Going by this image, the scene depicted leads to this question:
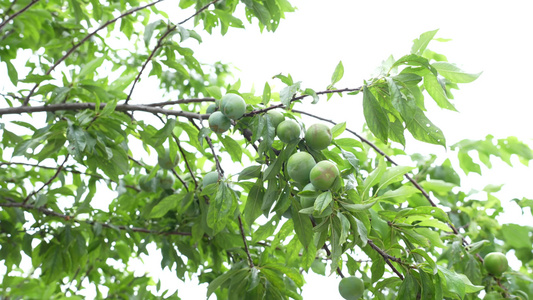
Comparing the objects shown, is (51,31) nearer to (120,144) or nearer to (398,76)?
(120,144)

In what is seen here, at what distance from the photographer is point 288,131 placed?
120cm

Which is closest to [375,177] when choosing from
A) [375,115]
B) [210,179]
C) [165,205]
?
[375,115]

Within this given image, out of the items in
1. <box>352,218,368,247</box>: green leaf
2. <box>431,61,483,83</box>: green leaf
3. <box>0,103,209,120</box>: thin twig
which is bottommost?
<box>352,218,368,247</box>: green leaf

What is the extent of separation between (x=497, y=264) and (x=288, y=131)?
3.63 feet

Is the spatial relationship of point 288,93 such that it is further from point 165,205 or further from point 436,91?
point 165,205

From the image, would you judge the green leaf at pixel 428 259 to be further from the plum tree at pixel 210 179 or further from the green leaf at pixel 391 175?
the plum tree at pixel 210 179

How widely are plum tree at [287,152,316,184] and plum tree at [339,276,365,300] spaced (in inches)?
15.6

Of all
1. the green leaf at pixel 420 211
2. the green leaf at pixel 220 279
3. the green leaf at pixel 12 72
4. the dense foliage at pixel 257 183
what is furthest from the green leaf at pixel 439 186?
the green leaf at pixel 12 72

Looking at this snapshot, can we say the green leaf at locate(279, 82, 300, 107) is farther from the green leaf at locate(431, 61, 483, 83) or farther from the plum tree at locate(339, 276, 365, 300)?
the plum tree at locate(339, 276, 365, 300)

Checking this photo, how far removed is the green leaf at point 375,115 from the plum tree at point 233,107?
354 mm

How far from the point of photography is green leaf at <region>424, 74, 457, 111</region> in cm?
120

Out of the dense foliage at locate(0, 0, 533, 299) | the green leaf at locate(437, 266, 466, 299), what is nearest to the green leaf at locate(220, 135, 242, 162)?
the dense foliage at locate(0, 0, 533, 299)

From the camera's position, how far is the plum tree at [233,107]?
1.31m

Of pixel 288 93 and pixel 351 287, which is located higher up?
pixel 288 93
